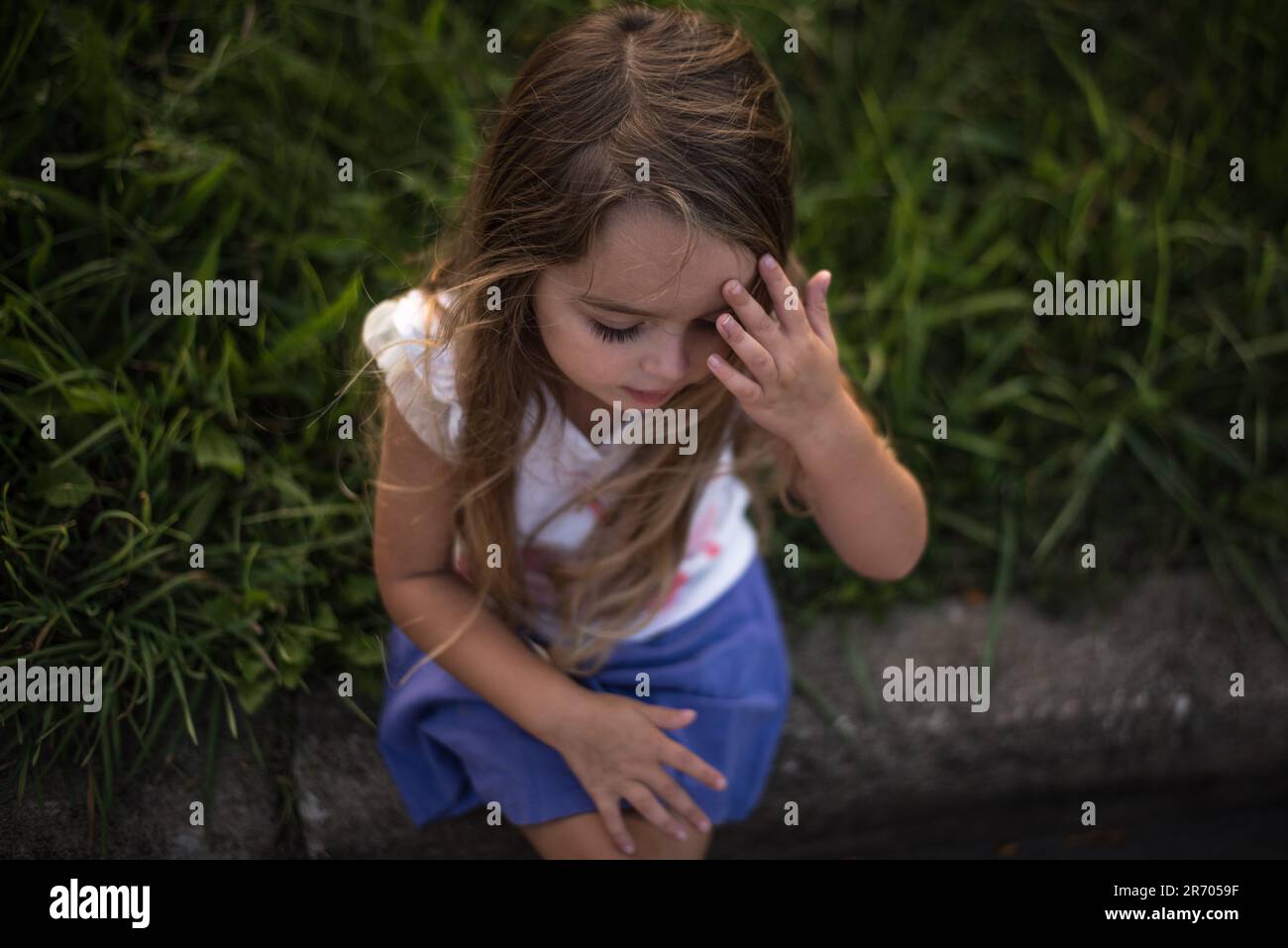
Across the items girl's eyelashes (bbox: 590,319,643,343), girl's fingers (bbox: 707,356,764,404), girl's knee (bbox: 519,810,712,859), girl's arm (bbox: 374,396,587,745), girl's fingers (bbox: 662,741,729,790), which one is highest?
girl's eyelashes (bbox: 590,319,643,343)

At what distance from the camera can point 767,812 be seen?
1963mm

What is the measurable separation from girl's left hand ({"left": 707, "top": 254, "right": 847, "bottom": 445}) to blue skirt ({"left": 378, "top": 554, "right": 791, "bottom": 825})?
460mm

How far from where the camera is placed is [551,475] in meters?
1.64

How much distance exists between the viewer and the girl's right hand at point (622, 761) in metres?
1.59

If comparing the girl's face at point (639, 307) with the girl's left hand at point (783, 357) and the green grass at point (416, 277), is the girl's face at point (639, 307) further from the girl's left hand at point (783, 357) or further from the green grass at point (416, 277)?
the green grass at point (416, 277)

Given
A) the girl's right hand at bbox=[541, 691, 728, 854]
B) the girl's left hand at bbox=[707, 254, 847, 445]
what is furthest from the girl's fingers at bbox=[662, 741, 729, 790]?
the girl's left hand at bbox=[707, 254, 847, 445]

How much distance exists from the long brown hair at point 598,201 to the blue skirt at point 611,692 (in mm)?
135

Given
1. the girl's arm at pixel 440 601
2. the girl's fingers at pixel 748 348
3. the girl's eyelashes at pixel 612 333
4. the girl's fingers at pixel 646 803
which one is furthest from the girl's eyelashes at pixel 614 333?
the girl's fingers at pixel 646 803

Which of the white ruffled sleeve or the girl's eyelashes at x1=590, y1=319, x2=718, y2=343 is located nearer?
the girl's eyelashes at x1=590, y1=319, x2=718, y2=343

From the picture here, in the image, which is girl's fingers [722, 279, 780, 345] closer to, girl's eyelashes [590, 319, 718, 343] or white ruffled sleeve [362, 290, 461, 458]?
girl's eyelashes [590, 319, 718, 343]

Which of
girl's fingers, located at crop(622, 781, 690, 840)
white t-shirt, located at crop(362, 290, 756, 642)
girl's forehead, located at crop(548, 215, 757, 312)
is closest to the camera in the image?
girl's forehead, located at crop(548, 215, 757, 312)

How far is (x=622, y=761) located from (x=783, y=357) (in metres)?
0.64

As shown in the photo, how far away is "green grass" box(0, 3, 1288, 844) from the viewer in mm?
1780

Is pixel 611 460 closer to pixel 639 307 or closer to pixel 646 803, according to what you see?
pixel 639 307
